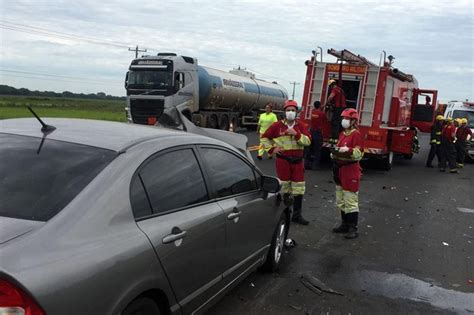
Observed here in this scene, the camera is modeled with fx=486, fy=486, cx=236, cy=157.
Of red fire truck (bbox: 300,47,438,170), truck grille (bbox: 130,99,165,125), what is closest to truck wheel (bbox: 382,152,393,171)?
red fire truck (bbox: 300,47,438,170)

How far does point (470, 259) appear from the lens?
624 centimetres

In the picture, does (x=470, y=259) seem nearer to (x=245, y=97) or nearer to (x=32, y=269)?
(x=32, y=269)

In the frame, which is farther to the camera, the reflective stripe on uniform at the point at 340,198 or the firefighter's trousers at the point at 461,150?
the firefighter's trousers at the point at 461,150

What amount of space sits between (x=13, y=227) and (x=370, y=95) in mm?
12827

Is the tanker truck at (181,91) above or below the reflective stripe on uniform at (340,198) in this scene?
above

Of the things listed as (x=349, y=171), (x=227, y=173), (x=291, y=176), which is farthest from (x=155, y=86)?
(x=227, y=173)

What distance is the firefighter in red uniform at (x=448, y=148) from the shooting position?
52.4ft

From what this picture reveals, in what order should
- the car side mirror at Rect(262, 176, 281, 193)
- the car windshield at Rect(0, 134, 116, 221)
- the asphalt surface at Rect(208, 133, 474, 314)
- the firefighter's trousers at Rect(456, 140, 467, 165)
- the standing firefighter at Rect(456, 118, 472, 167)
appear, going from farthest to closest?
the firefighter's trousers at Rect(456, 140, 467, 165)
the standing firefighter at Rect(456, 118, 472, 167)
the car side mirror at Rect(262, 176, 281, 193)
the asphalt surface at Rect(208, 133, 474, 314)
the car windshield at Rect(0, 134, 116, 221)

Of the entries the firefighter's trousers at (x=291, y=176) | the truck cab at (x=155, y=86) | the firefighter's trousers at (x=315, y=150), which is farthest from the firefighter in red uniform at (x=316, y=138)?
the truck cab at (x=155, y=86)

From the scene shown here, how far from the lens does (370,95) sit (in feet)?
45.8

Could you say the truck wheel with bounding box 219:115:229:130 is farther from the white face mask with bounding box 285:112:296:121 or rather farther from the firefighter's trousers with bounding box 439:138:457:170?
the white face mask with bounding box 285:112:296:121

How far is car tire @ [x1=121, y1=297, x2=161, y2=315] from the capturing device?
2.52m

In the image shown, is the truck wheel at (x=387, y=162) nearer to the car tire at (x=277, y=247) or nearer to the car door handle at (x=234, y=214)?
the car tire at (x=277, y=247)

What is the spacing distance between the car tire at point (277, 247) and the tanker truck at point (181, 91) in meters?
13.7
